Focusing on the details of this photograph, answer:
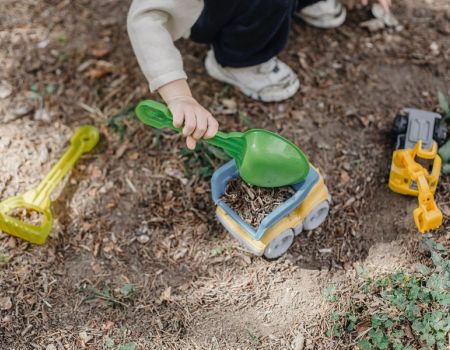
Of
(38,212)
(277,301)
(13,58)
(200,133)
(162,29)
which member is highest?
(162,29)

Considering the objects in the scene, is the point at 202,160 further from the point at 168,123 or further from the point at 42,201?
the point at 42,201

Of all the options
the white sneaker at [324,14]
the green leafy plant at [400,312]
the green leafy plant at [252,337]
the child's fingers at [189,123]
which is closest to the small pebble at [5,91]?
the child's fingers at [189,123]

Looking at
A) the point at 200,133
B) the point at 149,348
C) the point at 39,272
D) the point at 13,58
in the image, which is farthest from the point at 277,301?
the point at 13,58

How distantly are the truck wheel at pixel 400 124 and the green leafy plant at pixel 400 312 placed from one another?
408mm

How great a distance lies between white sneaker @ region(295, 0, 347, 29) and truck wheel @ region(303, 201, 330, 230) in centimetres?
81

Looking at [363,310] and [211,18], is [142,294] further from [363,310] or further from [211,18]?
[211,18]

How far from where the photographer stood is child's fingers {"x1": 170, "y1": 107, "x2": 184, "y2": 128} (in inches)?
57.7

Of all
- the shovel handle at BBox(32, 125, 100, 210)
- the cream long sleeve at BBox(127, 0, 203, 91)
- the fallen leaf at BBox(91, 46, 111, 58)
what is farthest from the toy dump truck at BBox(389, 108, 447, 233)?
the fallen leaf at BBox(91, 46, 111, 58)

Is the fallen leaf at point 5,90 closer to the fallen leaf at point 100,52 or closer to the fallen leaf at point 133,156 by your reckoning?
the fallen leaf at point 100,52

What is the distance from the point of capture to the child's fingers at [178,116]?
1.46 metres

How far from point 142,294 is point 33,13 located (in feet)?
4.31

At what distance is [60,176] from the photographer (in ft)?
6.04

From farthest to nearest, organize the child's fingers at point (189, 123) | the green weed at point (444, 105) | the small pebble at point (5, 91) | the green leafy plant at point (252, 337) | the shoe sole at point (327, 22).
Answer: the shoe sole at point (327, 22) → the small pebble at point (5, 91) → the green weed at point (444, 105) → the green leafy plant at point (252, 337) → the child's fingers at point (189, 123)

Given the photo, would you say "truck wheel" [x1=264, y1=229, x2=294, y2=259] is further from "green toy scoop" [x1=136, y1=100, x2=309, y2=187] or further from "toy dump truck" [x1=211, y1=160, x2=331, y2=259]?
"green toy scoop" [x1=136, y1=100, x2=309, y2=187]
